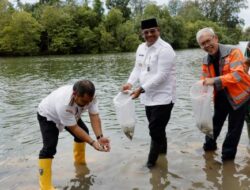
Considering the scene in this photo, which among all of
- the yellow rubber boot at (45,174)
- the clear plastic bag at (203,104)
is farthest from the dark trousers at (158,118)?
the yellow rubber boot at (45,174)

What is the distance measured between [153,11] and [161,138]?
75.0m

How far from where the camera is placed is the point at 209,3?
4026 inches

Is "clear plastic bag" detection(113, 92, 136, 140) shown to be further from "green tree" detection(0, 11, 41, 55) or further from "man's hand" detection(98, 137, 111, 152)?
"green tree" detection(0, 11, 41, 55)

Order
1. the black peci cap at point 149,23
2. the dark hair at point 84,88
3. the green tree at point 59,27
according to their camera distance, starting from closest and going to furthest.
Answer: the dark hair at point 84,88, the black peci cap at point 149,23, the green tree at point 59,27

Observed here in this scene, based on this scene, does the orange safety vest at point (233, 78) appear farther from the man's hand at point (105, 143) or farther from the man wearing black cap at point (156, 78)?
the man's hand at point (105, 143)

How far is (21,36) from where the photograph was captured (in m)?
58.7

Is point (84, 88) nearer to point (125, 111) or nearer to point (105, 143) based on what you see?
point (105, 143)

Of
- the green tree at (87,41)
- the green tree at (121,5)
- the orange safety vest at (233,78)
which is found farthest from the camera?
the green tree at (121,5)

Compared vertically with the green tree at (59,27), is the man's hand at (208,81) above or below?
below

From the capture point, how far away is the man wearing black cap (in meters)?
→ 5.34

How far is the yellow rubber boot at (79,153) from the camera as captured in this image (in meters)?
5.80

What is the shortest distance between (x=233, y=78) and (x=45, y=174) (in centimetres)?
302

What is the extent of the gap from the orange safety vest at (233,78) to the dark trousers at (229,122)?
0.51 ft

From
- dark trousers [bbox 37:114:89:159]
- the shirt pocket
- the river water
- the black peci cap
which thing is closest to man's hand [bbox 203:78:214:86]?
→ the shirt pocket
